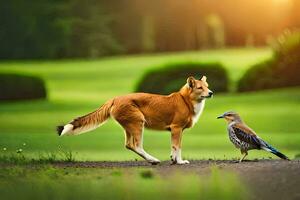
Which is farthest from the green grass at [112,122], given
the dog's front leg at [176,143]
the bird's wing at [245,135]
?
the bird's wing at [245,135]

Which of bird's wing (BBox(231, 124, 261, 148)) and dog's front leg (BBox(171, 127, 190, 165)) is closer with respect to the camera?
bird's wing (BBox(231, 124, 261, 148))

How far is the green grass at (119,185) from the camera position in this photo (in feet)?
23.6

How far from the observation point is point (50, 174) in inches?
311

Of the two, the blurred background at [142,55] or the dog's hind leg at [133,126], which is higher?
the blurred background at [142,55]

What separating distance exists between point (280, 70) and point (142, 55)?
6.59ft

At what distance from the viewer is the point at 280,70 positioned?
11.5m

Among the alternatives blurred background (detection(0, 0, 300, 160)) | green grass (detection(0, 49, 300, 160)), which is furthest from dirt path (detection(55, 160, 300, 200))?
blurred background (detection(0, 0, 300, 160))

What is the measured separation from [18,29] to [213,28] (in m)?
2.79

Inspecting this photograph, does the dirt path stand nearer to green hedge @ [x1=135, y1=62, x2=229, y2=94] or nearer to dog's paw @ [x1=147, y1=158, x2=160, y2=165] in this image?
dog's paw @ [x1=147, y1=158, x2=160, y2=165]

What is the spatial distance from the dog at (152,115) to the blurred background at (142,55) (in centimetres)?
251

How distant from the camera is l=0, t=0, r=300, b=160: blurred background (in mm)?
11297

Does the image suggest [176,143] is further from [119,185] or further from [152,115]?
[119,185]

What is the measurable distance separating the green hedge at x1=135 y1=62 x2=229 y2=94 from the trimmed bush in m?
0.31

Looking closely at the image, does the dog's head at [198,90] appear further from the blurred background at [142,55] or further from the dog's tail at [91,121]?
the blurred background at [142,55]
